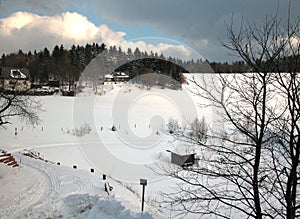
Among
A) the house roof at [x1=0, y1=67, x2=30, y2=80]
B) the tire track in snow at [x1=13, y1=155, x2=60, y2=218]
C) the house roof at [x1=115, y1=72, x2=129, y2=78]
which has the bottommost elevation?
the tire track in snow at [x1=13, y1=155, x2=60, y2=218]

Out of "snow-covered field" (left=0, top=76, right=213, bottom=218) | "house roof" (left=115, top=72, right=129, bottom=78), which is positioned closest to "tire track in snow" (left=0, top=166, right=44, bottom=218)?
"snow-covered field" (left=0, top=76, right=213, bottom=218)

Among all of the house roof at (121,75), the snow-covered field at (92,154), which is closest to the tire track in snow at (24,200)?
the snow-covered field at (92,154)

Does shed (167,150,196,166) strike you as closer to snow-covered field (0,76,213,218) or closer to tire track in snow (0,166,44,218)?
snow-covered field (0,76,213,218)

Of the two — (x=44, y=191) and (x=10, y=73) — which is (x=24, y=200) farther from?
(x=10, y=73)

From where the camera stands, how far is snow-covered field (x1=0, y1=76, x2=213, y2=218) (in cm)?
845

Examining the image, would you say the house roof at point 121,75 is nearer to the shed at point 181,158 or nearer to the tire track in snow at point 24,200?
the shed at point 181,158

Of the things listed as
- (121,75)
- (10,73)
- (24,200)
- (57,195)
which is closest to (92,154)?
(10,73)

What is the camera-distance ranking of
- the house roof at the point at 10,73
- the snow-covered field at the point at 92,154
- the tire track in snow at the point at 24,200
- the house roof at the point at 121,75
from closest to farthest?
the tire track in snow at the point at 24,200
the snow-covered field at the point at 92,154
the house roof at the point at 10,73
the house roof at the point at 121,75

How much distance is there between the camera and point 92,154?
20.5 m

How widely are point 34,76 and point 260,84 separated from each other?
54.4 m

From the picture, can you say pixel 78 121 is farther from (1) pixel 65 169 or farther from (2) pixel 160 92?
(1) pixel 65 169

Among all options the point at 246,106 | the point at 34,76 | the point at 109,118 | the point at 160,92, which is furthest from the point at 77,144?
the point at 34,76

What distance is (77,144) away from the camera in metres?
23.5

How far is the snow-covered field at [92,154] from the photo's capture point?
8445 millimetres
